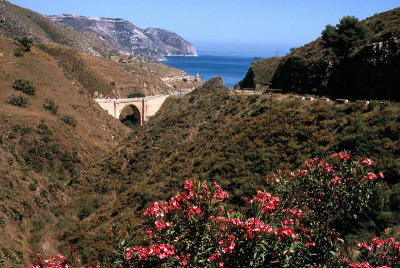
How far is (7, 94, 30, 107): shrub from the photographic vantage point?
39.6 m

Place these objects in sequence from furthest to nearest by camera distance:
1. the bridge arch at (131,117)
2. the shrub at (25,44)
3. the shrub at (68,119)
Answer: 1. the bridge arch at (131,117)
2. the shrub at (25,44)
3. the shrub at (68,119)

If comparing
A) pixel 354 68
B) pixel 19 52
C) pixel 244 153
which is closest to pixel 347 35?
pixel 354 68

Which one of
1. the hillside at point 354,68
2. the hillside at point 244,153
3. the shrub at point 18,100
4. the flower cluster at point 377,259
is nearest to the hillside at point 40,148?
the shrub at point 18,100

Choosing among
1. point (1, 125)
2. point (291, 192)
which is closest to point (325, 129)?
point (291, 192)

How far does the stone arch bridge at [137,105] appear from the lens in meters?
61.8

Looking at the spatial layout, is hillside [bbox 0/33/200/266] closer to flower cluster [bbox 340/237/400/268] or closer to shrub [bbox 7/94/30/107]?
shrub [bbox 7/94/30/107]

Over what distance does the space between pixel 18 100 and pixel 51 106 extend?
4603mm

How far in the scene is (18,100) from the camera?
131ft

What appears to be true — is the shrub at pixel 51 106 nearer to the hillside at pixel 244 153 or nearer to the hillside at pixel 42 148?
the hillside at pixel 42 148

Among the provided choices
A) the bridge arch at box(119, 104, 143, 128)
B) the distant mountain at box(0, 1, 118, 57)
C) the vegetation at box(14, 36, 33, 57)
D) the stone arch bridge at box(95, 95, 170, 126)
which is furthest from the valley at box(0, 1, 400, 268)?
the distant mountain at box(0, 1, 118, 57)

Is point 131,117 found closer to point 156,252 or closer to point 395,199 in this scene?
point 395,199

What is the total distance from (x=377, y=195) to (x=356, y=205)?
6.59 metres

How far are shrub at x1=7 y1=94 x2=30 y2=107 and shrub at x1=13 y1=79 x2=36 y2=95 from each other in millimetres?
2794

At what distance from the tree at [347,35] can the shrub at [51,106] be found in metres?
39.9
